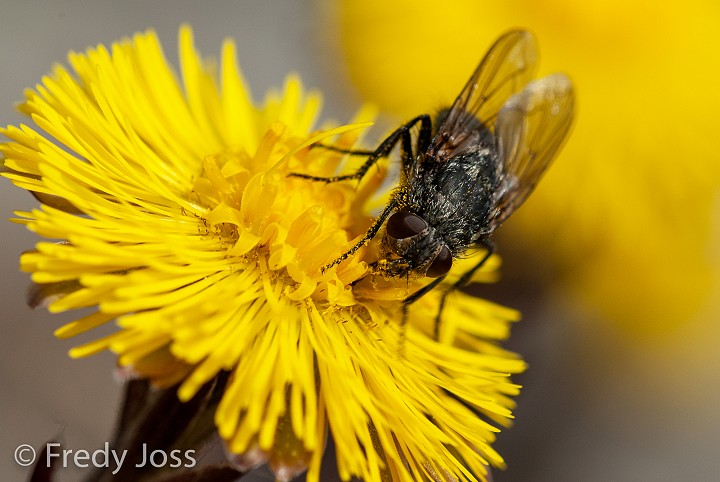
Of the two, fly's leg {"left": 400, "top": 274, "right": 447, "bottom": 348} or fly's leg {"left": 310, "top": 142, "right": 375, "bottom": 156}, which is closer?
fly's leg {"left": 400, "top": 274, "right": 447, "bottom": 348}

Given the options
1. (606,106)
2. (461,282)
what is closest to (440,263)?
(461,282)

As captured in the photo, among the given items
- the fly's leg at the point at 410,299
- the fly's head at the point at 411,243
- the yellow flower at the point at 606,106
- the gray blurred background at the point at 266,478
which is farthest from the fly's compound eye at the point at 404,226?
the gray blurred background at the point at 266,478

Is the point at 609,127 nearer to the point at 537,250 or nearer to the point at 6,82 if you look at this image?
the point at 537,250

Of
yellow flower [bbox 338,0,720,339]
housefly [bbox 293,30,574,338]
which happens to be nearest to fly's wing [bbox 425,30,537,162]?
housefly [bbox 293,30,574,338]

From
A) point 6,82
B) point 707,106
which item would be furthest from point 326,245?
point 6,82

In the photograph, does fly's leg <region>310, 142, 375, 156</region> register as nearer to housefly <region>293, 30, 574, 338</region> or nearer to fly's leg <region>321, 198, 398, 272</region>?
housefly <region>293, 30, 574, 338</region>
